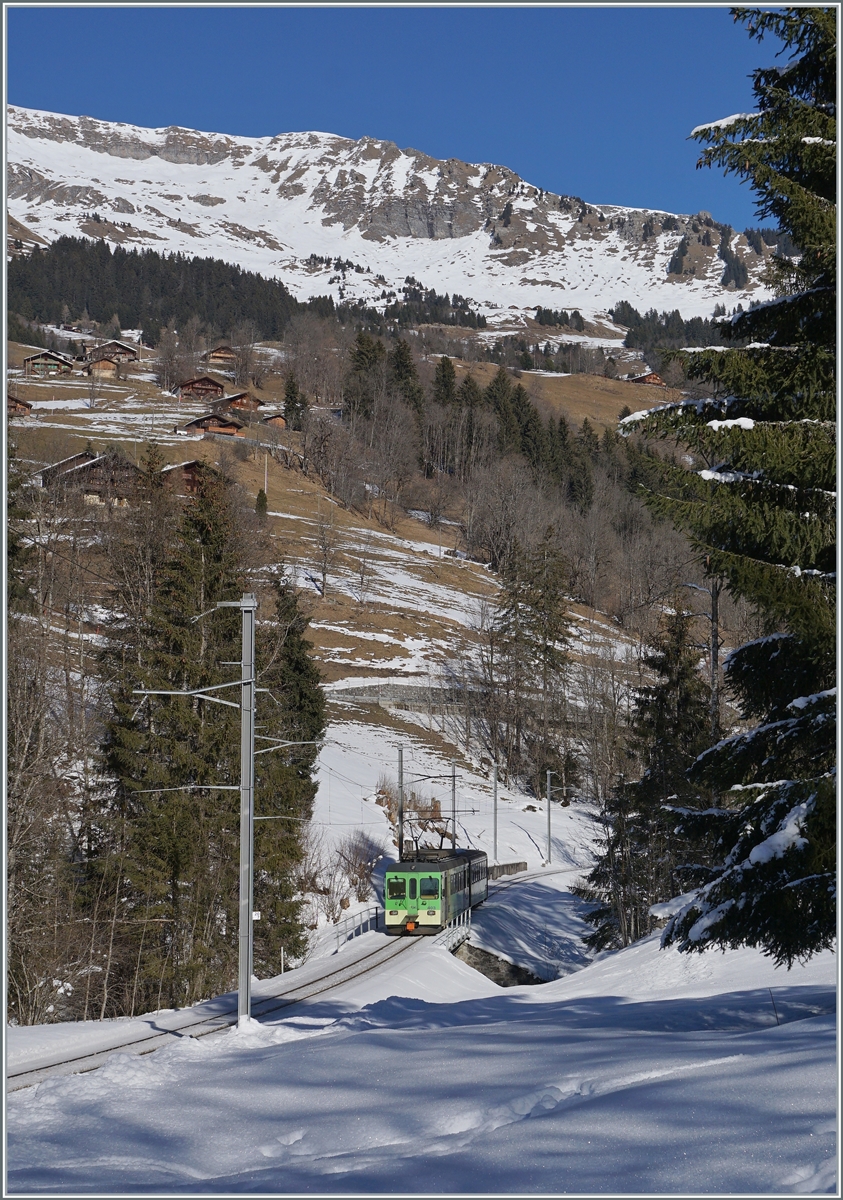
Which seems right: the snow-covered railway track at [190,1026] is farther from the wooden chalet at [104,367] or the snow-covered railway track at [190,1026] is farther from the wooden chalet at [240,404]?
the wooden chalet at [104,367]

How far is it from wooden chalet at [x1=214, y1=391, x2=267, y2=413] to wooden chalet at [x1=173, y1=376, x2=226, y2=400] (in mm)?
4538

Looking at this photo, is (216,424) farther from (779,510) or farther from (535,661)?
(779,510)

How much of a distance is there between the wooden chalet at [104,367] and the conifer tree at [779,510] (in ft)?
458

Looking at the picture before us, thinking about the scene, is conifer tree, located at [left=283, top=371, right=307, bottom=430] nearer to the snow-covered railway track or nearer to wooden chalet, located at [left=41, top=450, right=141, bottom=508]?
wooden chalet, located at [left=41, top=450, right=141, bottom=508]

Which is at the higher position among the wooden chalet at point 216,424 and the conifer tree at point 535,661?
the wooden chalet at point 216,424

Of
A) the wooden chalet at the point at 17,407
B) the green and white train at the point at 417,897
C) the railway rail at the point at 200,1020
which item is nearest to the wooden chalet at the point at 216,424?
the wooden chalet at the point at 17,407

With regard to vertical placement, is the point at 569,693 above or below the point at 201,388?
below

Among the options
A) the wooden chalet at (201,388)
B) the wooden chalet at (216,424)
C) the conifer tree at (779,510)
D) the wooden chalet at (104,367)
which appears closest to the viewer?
the conifer tree at (779,510)

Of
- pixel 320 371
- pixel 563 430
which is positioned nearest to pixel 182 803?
pixel 563 430

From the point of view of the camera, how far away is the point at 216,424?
11212 centimetres

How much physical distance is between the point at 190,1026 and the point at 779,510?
14.5 metres

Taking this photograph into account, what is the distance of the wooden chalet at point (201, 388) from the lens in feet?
433

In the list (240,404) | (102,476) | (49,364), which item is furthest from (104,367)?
(102,476)

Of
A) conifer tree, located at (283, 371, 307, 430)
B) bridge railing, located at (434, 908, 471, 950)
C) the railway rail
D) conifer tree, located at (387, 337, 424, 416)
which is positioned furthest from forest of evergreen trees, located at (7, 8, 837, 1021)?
conifer tree, located at (387, 337, 424, 416)
